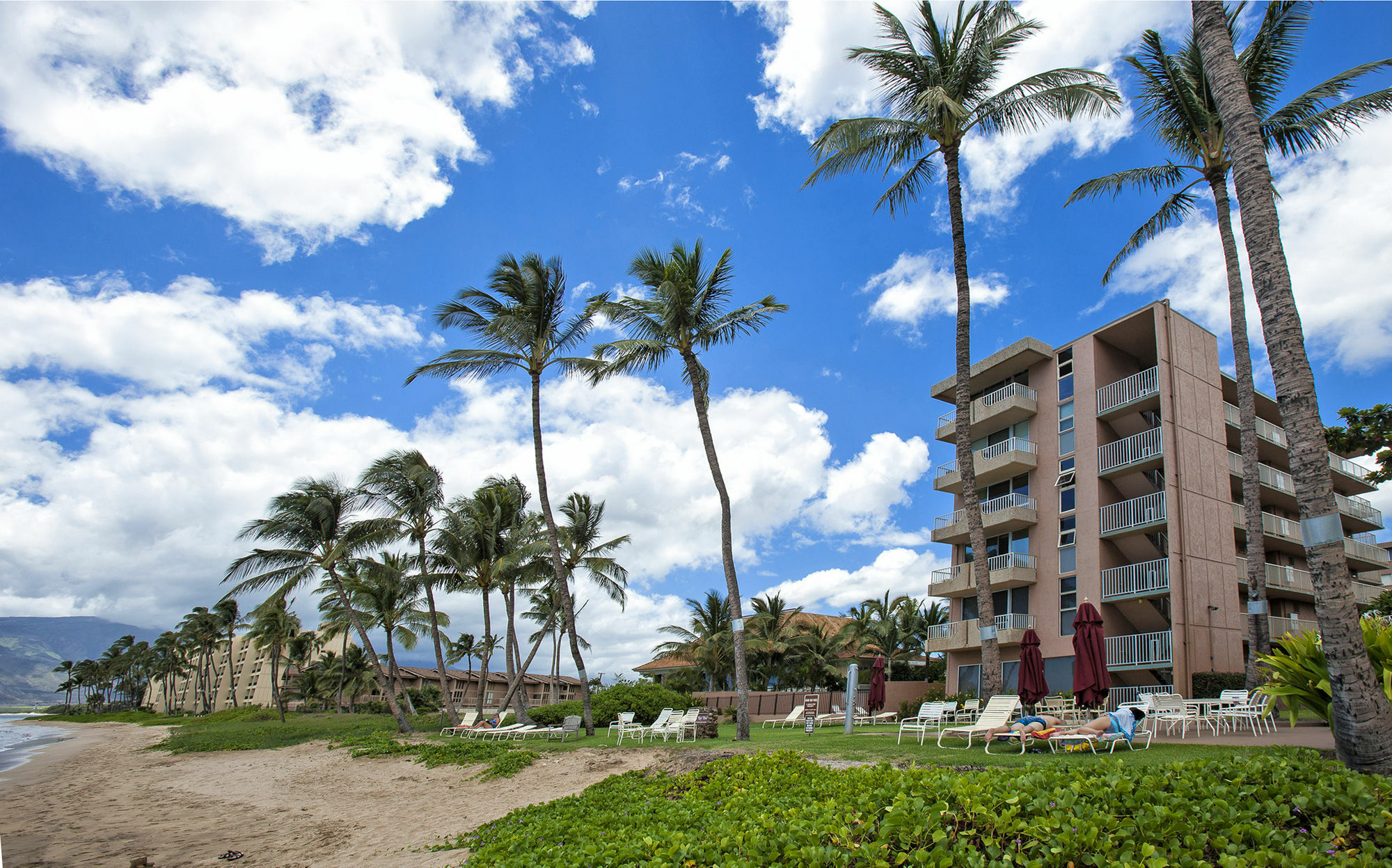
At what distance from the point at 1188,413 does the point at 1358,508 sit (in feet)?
52.0

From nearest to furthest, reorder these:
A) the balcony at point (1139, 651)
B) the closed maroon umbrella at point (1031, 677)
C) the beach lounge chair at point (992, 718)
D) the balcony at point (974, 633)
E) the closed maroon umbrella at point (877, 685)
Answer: the beach lounge chair at point (992, 718) → the closed maroon umbrella at point (1031, 677) → the balcony at point (1139, 651) → the closed maroon umbrella at point (877, 685) → the balcony at point (974, 633)

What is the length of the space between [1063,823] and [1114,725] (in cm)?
702

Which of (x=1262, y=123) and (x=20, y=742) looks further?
(x=20, y=742)

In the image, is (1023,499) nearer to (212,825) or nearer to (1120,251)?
(1120,251)

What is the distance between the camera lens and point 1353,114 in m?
14.9

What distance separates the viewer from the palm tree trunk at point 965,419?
13.7 meters

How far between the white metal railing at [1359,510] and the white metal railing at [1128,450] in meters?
Answer: 14.5

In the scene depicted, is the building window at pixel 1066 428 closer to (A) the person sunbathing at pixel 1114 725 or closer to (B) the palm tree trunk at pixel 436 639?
(A) the person sunbathing at pixel 1114 725

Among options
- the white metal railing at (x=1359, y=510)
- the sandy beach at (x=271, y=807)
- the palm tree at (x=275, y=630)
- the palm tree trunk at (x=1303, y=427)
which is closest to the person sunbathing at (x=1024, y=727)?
the palm tree trunk at (x=1303, y=427)

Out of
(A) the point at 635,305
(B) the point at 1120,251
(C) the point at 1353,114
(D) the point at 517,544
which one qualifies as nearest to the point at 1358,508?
(B) the point at 1120,251

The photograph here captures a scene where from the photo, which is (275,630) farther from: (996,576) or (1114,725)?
(1114,725)

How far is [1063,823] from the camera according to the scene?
4328 millimetres

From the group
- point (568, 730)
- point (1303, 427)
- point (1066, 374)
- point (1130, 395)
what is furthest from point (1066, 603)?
point (1303, 427)

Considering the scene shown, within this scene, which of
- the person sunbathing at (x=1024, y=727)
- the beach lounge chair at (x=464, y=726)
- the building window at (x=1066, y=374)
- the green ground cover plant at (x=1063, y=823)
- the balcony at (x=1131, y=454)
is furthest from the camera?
the building window at (x=1066, y=374)
